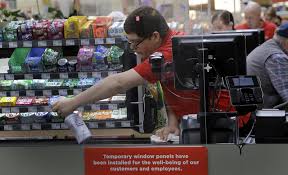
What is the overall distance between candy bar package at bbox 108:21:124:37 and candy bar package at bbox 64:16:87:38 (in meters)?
0.23

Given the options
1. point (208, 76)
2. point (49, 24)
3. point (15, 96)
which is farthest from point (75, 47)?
point (208, 76)

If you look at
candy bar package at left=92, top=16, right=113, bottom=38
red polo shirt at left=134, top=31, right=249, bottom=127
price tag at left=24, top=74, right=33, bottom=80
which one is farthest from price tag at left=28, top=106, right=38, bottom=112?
red polo shirt at left=134, top=31, right=249, bottom=127

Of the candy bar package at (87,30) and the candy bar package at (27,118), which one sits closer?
the candy bar package at (27,118)

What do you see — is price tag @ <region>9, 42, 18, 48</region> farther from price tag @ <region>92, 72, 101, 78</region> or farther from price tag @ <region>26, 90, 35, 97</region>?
price tag @ <region>92, 72, 101, 78</region>

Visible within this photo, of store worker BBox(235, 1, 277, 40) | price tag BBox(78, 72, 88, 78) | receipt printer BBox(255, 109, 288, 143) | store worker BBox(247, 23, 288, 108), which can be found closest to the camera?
receipt printer BBox(255, 109, 288, 143)

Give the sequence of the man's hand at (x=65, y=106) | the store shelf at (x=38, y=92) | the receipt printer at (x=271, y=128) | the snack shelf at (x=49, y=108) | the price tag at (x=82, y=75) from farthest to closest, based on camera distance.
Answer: the price tag at (x=82, y=75) < the store shelf at (x=38, y=92) < the snack shelf at (x=49, y=108) < the man's hand at (x=65, y=106) < the receipt printer at (x=271, y=128)

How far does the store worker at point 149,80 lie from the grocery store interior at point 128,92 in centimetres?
1

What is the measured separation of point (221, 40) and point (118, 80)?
64cm

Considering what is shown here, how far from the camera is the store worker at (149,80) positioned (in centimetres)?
343

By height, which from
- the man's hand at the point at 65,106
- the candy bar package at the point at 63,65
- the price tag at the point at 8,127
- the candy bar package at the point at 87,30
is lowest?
the price tag at the point at 8,127

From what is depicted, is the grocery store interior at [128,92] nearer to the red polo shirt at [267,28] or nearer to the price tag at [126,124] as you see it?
the price tag at [126,124]

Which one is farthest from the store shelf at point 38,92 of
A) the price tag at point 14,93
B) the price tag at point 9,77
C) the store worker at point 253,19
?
the store worker at point 253,19

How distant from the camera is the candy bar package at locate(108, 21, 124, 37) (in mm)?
4020

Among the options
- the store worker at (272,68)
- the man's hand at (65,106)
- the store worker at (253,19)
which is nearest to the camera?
the man's hand at (65,106)
